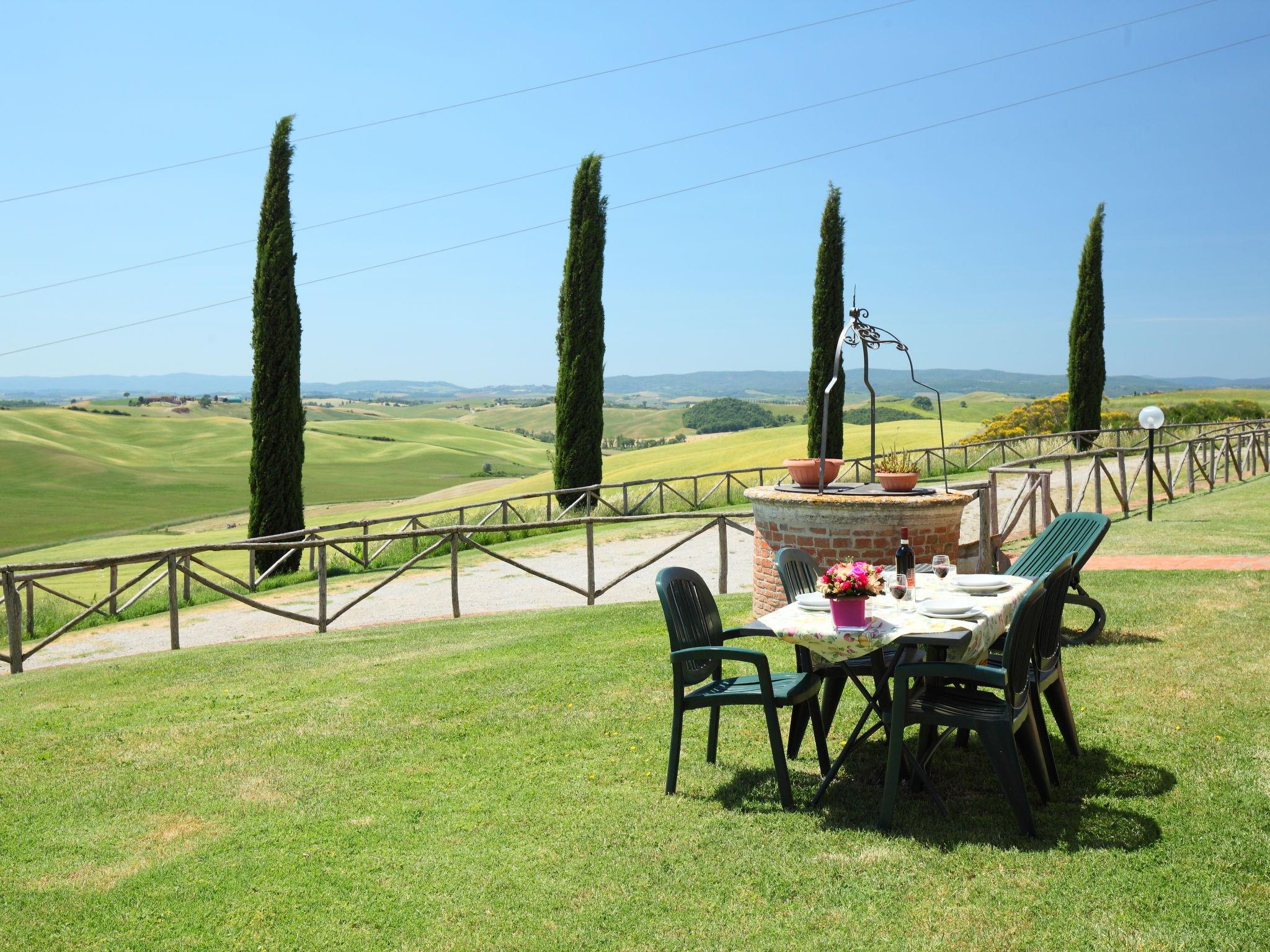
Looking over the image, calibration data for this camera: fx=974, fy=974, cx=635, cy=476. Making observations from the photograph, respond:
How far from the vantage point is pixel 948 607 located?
15.6 ft

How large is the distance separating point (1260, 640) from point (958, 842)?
4.50 m

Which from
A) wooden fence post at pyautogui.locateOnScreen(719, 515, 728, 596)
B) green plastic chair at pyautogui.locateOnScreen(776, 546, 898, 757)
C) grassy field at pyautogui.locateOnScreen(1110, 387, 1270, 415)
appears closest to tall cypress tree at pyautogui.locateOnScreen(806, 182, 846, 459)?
wooden fence post at pyautogui.locateOnScreen(719, 515, 728, 596)

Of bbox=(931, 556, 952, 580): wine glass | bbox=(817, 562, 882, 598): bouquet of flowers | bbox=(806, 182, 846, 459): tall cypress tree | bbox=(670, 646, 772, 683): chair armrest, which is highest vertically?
bbox=(806, 182, 846, 459): tall cypress tree

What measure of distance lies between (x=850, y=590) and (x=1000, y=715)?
2.75 feet

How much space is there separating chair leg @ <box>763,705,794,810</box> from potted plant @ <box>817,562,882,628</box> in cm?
54

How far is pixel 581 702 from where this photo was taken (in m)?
6.58

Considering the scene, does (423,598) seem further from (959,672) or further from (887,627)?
(959,672)

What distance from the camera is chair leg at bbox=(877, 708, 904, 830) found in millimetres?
4328

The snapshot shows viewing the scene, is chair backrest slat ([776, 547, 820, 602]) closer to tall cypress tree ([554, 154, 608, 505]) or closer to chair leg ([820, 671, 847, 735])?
chair leg ([820, 671, 847, 735])

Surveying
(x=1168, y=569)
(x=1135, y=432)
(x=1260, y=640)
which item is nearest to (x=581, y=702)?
(x=1260, y=640)

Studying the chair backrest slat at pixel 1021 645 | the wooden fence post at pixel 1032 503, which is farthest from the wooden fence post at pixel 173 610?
the wooden fence post at pixel 1032 503

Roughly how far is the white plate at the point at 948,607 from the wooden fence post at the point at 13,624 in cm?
934

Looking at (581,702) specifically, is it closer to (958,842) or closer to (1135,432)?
(958,842)

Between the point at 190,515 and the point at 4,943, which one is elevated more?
the point at 4,943
